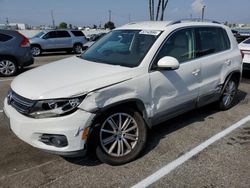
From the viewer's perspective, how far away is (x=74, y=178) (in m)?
3.15

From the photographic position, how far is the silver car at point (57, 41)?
18031 millimetres

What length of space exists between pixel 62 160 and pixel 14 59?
23.2 feet

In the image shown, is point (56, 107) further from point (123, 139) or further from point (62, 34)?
point (62, 34)

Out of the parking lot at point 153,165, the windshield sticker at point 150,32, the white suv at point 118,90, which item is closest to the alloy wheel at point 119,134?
the white suv at point 118,90

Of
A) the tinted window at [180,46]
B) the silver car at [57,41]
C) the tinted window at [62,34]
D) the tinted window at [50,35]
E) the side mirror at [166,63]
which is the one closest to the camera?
the side mirror at [166,63]

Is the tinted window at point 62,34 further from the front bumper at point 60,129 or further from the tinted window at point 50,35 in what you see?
the front bumper at point 60,129

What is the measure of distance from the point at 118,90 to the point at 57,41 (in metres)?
16.4

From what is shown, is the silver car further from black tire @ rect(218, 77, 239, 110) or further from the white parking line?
the white parking line

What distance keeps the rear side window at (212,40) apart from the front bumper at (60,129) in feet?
8.15

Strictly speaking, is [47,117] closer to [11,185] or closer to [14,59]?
[11,185]

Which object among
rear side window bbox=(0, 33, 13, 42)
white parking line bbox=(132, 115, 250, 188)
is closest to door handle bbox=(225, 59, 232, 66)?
white parking line bbox=(132, 115, 250, 188)

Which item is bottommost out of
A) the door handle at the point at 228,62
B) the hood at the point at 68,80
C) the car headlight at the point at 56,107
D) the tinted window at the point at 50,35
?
the tinted window at the point at 50,35

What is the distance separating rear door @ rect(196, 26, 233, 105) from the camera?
180 inches

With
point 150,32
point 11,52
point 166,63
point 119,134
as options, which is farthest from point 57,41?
point 119,134
